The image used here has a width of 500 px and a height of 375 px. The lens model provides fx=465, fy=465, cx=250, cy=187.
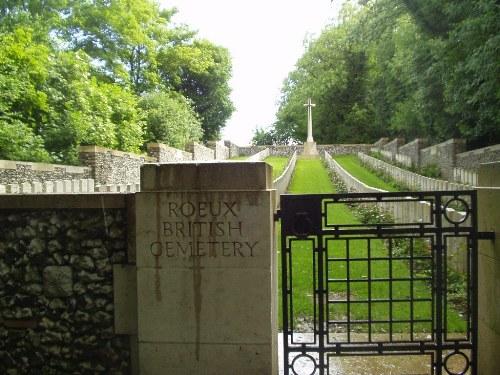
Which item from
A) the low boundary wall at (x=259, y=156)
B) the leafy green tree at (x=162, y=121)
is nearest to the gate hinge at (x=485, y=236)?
the leafy green tree at (x=162, y=121)

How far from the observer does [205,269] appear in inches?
157

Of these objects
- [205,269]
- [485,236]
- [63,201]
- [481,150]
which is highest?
[481,150]

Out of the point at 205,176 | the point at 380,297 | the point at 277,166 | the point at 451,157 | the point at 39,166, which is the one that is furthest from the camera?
Result: the point at 277,166

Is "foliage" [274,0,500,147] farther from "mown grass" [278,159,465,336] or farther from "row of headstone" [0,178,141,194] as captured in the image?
"row of headstone" [0,178,141,194]

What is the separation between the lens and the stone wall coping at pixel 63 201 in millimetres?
4230

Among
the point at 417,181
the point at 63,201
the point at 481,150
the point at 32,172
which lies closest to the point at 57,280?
the point at 63,201

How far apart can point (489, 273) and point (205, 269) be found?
259 cm

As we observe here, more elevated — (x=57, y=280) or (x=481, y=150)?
(x=481, y=150)

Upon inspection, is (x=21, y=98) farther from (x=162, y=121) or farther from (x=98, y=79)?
(x=98, y=79)

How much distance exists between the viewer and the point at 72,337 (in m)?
4.25

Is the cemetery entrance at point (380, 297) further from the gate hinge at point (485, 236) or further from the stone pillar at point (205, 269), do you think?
the stone pillar at point (205, 269)

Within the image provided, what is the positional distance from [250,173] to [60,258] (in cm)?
196

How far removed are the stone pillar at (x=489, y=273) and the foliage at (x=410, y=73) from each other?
1158 cm

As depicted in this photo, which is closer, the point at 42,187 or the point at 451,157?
the point at 42,187
